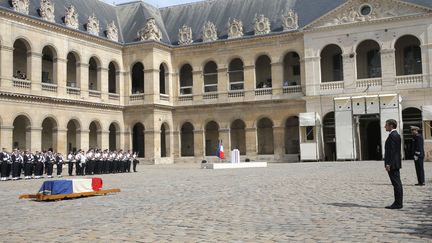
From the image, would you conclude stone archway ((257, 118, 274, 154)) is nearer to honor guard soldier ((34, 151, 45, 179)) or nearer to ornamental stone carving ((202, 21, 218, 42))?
ornamental stone carving ((202, 21, 218, 42))

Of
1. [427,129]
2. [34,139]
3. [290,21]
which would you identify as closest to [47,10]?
[34,139]

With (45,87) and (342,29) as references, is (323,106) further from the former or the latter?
(45,87)

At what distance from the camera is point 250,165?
116 ft

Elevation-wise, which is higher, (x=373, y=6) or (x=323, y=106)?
(x=373, y=6)

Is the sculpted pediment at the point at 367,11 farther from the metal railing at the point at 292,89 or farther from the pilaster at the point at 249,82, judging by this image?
the pilaster at the point at 249,82

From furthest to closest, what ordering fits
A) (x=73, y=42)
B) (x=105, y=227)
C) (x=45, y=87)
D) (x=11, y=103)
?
1. (x=73, y=42)
2. (x=45, y=87)
3. (x=11, y=103)
4. (x=105, y=227)

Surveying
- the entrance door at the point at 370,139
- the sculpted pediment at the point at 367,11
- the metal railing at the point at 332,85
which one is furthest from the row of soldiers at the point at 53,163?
the sculpted pediment at the point at 367,11

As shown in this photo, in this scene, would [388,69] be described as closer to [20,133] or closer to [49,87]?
[49,87]

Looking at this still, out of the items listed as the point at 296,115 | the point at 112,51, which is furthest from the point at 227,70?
the point at 112,51

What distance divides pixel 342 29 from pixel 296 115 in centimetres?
805

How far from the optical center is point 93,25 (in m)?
43.1

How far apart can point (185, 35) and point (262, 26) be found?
7.63 m

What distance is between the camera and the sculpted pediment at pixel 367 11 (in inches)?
1542

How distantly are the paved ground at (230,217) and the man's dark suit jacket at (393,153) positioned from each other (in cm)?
95
